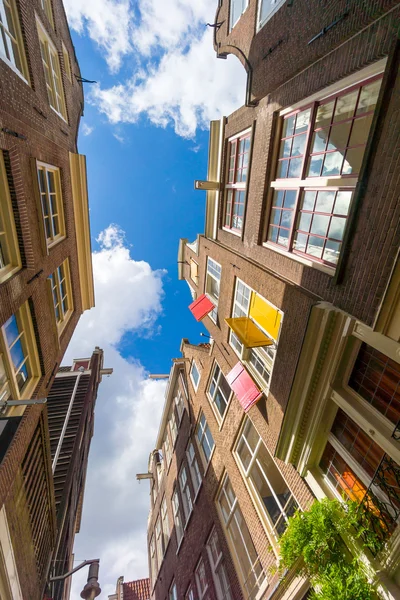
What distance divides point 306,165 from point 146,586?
4062cm

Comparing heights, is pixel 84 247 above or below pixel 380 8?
below

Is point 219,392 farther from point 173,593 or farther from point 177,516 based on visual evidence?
point 173,593

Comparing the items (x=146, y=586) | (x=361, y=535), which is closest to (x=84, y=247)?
(x=361, y=535)

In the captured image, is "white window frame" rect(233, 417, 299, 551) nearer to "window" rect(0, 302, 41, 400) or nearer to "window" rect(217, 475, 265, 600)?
"window" rect(217, 475, 265, 600)

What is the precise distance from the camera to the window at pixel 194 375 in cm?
1819

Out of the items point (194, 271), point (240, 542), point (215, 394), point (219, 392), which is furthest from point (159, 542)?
point (194, 271)

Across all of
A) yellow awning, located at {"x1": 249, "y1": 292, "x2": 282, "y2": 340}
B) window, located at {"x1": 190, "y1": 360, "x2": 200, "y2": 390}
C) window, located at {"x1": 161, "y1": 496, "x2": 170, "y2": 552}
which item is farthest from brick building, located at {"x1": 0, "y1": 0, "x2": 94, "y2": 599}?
window, located at {"x1": 161, "y1": 496, "x2": 170, "y2": 552}

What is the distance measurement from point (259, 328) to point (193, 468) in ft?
37.7

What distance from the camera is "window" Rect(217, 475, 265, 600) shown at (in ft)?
30.6

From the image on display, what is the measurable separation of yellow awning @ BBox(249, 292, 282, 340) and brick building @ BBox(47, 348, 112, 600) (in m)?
17.6

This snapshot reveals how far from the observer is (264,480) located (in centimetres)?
1002

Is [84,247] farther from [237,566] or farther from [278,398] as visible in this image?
[237,566]

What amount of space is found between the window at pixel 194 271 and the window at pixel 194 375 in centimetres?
571

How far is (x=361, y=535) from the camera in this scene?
219 inches
